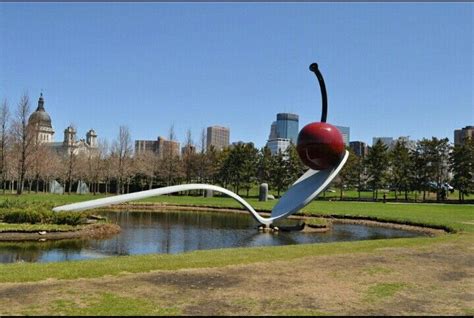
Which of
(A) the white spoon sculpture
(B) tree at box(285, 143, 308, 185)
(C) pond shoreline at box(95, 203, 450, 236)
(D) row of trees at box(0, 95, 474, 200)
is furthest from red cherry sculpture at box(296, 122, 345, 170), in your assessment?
(B) tree at box(285, 143, 308, 185)

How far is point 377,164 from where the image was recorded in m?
60.5

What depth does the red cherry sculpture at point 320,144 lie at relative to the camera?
66.6ft

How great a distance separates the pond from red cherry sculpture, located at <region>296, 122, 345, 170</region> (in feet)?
10.7

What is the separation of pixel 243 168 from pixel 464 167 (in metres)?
26.6

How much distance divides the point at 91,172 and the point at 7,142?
56.5ft

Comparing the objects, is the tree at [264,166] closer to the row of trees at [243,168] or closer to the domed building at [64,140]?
the row of trees at [243,168]

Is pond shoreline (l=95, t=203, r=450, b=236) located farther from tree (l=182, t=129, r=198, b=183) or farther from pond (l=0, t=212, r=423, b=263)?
tree (l=182, t=129, r=198, b=183)

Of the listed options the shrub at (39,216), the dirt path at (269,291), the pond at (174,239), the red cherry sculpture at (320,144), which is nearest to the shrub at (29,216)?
the shrub at (39,216)

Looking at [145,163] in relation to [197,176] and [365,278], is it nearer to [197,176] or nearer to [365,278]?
[197,176]

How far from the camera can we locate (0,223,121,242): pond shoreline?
16.8 meters

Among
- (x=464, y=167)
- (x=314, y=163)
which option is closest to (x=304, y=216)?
(x=314, y=163)

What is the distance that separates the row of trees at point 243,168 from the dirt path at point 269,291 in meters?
44.2

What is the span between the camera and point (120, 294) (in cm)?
764

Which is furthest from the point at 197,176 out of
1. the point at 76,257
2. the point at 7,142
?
the point at 76,257
